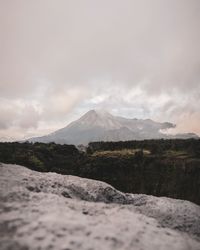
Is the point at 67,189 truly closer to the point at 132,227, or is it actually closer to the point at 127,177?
the point at 132,227

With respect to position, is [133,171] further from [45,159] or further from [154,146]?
[154,146]

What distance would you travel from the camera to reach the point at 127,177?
2544 inches

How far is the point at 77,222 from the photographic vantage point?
16.3ft

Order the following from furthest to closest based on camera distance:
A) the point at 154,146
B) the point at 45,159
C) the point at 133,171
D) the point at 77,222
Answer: the point at 154,146, the point at 45,159, the point at 133,171, the point at 77,222

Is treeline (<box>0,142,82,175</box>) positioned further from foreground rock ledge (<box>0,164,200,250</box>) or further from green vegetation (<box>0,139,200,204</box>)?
foreground rock ledge (<box>0,164,200,250</box>)

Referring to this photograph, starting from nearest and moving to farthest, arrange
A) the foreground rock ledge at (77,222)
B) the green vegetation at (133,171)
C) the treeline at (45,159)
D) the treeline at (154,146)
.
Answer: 1. the foreground rock ledge at (77,222)
2. the green vegetation at (133,171)
3. the treeline at (45,159)
4. the treeline at (154,146)

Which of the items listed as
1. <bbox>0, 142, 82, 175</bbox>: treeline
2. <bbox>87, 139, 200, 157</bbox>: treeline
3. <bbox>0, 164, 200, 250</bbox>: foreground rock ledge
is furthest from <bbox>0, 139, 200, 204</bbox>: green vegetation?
<bbox>0, 164, 200, 250</bbox>: foreground rock ledge

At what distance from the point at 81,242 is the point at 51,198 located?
1810 millimetres

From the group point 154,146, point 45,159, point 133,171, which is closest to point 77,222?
point 133,171

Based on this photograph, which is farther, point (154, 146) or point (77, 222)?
point (154, 146)

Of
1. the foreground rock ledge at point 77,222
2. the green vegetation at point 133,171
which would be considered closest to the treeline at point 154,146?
the green vegetation at point 133,171

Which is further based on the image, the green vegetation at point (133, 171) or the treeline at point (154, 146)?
the treeline at point (154, 146)

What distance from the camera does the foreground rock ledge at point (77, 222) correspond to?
4453 millimetres

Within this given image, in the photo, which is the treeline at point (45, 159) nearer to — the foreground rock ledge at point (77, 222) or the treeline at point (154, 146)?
the treeline at point (154, 146)
